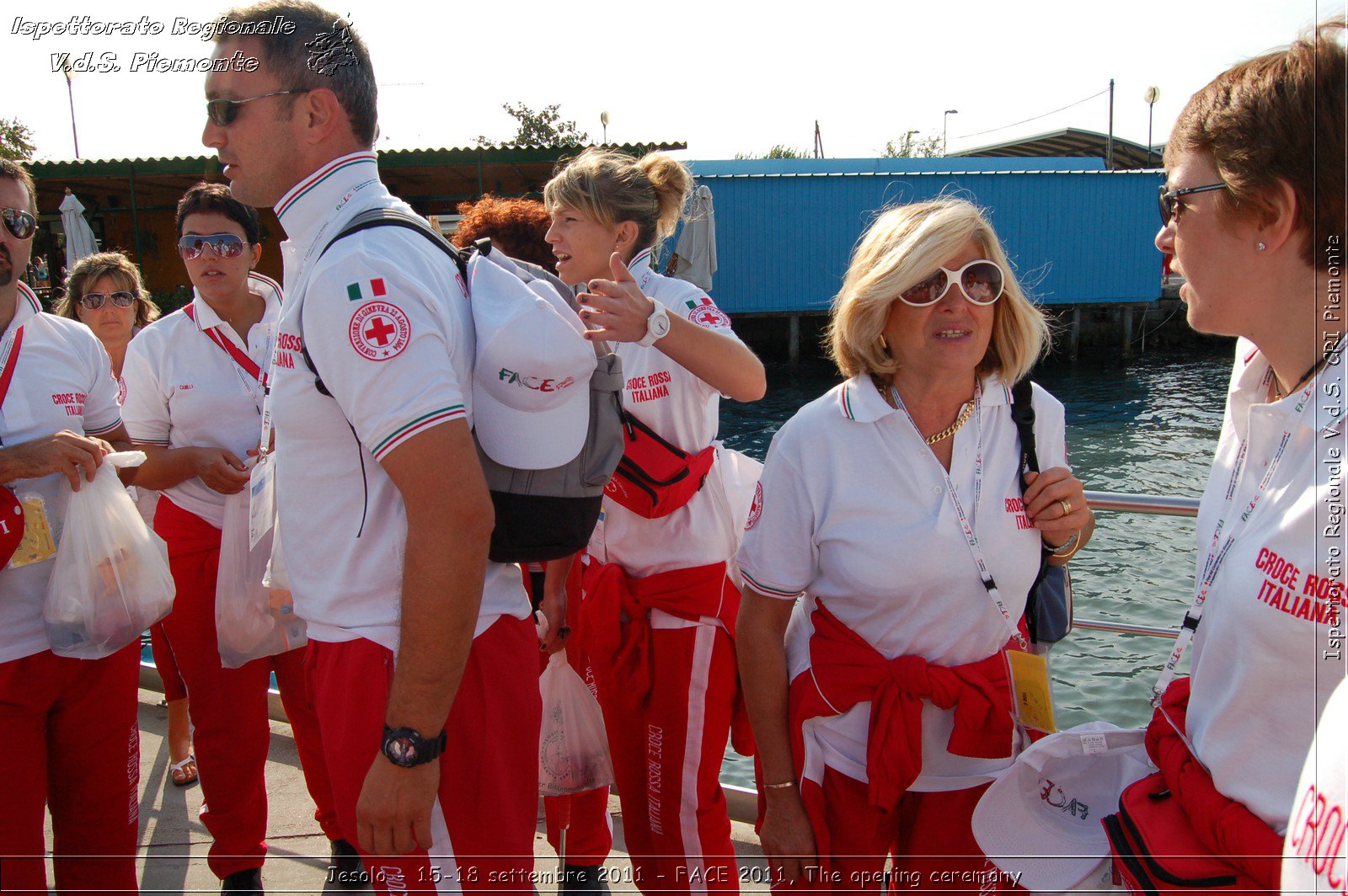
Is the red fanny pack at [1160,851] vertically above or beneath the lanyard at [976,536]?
beneath


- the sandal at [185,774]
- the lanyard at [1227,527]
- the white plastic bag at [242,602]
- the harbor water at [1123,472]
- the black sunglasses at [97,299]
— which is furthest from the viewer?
the harbor water at [1123,472]

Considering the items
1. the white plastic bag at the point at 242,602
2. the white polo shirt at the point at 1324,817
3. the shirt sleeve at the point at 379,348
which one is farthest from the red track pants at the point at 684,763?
the white polo shirt at the point at 1324,817

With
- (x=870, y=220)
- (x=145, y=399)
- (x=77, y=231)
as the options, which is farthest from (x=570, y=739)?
(x=870, y=220)

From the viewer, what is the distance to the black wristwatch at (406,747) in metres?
1.53

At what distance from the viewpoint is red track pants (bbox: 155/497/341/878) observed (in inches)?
120

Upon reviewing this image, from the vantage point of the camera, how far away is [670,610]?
2654 millimetres

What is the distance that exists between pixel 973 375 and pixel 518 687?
4.19 feet

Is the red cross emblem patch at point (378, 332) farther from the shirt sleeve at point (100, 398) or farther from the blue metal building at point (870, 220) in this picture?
the blue metal building at point (870, 220)

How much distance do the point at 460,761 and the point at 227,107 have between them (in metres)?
1.33

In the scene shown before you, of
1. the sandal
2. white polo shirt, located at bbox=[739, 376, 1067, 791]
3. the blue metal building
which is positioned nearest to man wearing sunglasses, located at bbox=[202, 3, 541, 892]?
white polo shirt, located at bbox=[739, 376, 1067, 791]

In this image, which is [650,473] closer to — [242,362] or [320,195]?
[320,195]

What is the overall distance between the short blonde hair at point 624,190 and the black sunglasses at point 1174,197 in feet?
5.59

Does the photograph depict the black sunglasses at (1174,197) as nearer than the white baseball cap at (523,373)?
Yes

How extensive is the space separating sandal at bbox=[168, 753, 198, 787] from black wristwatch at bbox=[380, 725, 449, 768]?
114 inches
